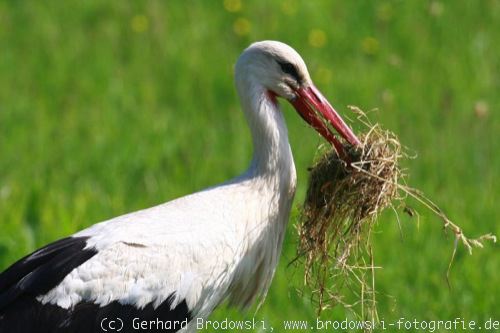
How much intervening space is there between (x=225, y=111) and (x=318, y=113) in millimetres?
3635

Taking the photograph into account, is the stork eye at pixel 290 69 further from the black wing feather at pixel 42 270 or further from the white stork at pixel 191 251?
the black wing feather at pixel 42 270

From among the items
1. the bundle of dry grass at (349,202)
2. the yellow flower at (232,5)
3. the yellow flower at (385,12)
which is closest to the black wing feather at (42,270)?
the bundle of dry grass at (349,202)

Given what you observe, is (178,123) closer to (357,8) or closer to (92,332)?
(357,8)

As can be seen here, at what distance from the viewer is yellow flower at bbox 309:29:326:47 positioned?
29.3 ft

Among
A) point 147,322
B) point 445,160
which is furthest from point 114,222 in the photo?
point 445,160

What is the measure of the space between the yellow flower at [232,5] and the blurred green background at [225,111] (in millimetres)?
17

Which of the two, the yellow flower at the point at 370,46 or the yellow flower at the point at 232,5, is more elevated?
the yellow flower at the point at 232,5

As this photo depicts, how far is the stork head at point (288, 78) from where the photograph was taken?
478 centimetres

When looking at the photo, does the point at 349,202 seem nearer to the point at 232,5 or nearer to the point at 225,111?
the point at 225,111

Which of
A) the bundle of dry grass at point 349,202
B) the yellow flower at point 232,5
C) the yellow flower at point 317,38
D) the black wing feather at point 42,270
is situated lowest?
the bundle of dry grass at point 349,202

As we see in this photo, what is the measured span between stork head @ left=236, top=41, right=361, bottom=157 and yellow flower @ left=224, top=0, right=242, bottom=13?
476 centimetres

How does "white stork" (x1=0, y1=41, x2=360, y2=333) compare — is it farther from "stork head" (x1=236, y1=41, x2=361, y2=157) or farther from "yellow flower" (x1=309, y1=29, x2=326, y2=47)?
"yellow flower" (x1=309, y1=29, x2=326, y2=47)

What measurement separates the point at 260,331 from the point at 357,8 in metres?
4.72

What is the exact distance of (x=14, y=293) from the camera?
4.43 metres
